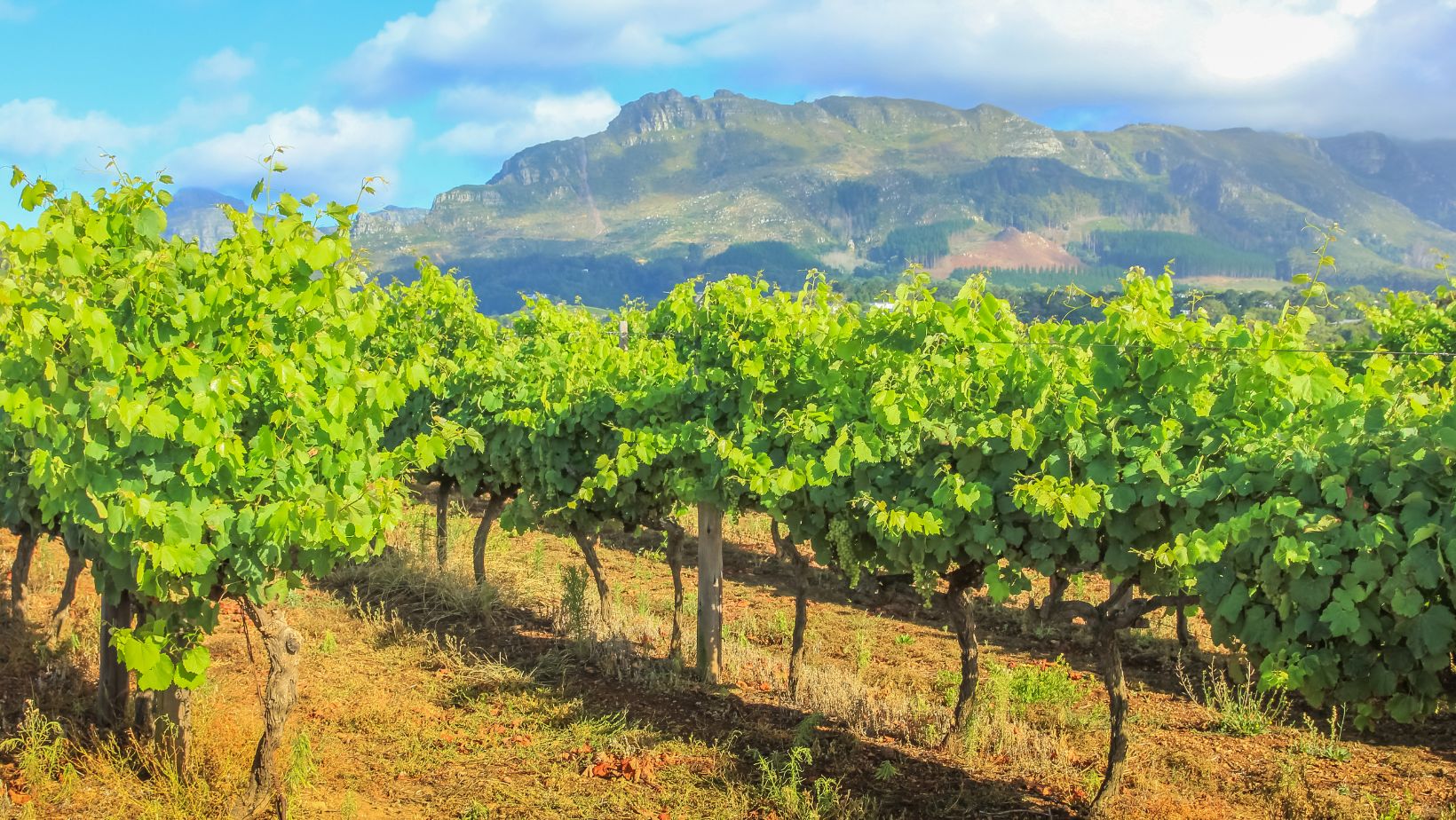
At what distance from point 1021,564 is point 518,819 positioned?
377cm

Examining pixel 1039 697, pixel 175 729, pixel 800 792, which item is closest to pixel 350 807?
pixel 175 729

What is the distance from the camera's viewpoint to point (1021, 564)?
21.2ft

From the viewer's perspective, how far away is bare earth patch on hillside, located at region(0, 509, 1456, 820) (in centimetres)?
704

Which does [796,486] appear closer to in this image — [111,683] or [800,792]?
[800,792]

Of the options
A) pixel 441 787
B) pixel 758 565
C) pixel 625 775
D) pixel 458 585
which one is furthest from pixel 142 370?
pixel 758 565

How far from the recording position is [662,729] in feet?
28.1

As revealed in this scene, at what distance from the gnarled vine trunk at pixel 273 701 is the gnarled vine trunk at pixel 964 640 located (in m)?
4.48

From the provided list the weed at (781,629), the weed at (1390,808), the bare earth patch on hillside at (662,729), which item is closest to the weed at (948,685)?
the bare earth patch on hillside at (662,729)

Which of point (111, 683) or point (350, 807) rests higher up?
point (111, 683)

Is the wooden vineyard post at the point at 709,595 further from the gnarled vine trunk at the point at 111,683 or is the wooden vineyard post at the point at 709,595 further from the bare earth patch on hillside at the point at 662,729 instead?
the gnarled vine trunk at the point at 111,683

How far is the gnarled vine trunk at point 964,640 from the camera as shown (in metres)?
7.46

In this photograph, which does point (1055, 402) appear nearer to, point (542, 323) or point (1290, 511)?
point (1290, 511)

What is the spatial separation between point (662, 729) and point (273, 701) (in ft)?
11.3

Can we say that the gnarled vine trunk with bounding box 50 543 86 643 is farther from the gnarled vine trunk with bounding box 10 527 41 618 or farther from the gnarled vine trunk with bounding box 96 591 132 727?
the gnarled vine trunk with bounding box 96 591 132 727
